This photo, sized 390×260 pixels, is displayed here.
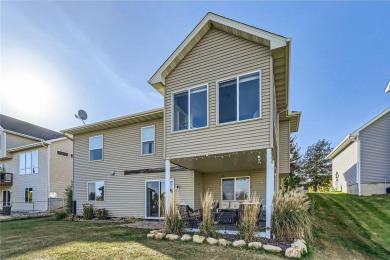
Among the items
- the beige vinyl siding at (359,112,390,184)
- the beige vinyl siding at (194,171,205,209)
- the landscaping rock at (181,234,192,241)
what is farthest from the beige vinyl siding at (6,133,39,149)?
the beige vinyl siding at (359,112,390,184)

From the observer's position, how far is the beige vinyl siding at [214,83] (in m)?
7.23

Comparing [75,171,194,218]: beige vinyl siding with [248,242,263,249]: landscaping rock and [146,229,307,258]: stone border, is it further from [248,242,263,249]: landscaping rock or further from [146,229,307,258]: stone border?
[248,242,263,249]: landscaping rock

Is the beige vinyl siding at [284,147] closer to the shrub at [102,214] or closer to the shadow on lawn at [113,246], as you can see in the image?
the shadow on lawn at [113,246]

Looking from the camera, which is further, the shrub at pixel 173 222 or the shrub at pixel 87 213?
the shrub at pixel 87 213

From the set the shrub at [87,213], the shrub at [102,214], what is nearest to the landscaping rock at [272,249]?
the shrub at [102,214]

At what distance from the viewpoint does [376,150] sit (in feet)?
50.1

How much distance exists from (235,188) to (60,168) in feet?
51.4

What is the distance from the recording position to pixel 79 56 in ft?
44.9

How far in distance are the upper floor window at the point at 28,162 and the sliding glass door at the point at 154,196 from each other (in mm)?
13273

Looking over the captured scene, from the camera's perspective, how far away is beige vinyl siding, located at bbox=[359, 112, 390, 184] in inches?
591

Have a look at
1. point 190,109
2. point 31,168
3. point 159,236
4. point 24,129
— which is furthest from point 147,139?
point 24,129

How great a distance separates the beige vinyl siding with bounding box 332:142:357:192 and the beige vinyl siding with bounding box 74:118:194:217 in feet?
38.9

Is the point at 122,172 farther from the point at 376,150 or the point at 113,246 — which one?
the point at 376,150

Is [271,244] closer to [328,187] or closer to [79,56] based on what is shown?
[79,56]
